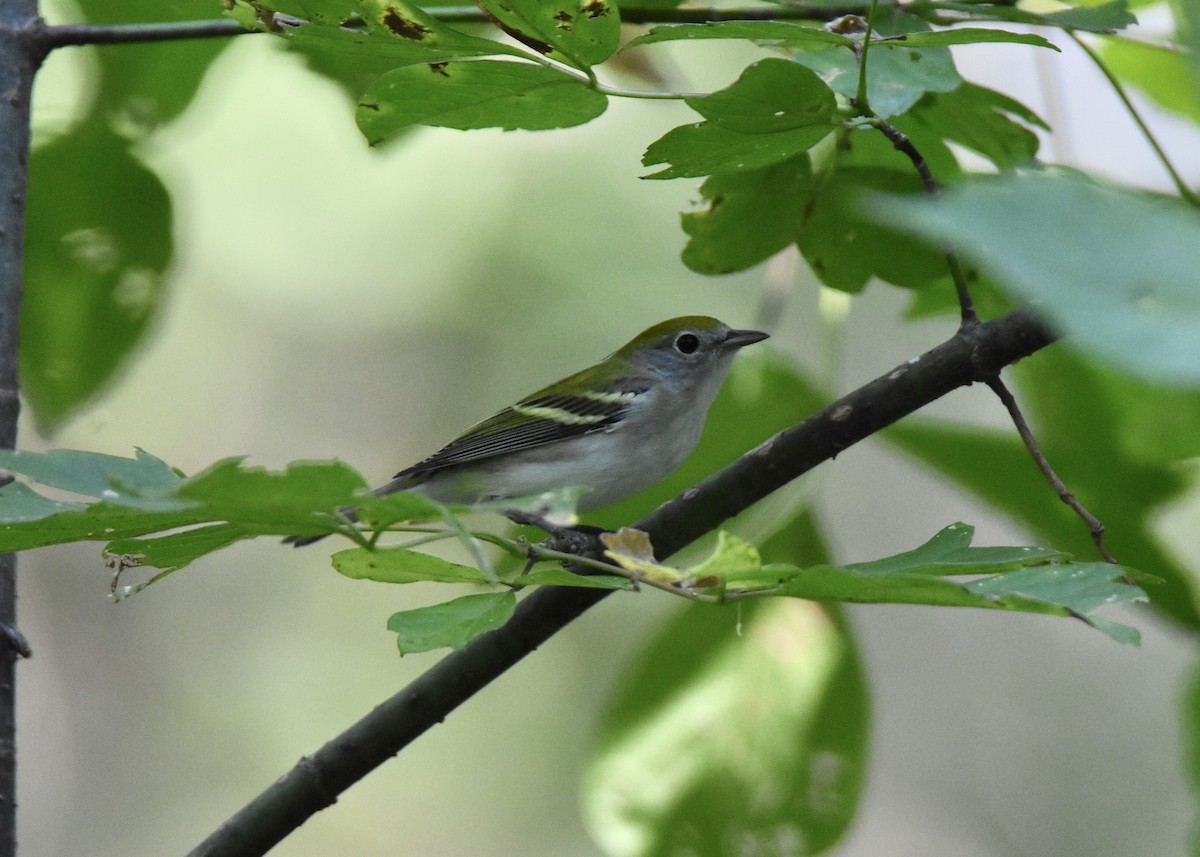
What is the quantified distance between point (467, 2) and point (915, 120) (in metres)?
0.65

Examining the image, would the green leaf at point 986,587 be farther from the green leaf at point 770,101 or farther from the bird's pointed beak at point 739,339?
the bird's pointed beak at point 739,339

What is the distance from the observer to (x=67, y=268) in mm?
1709

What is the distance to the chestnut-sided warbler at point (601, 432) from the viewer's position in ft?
Result: 9.70

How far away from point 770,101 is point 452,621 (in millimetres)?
556

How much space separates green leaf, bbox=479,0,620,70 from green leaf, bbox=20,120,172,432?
0.85 meters

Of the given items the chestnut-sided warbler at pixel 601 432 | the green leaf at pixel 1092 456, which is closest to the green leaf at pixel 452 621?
the green leaf at pixel 1092 456

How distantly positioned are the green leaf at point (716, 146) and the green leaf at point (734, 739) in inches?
30.7

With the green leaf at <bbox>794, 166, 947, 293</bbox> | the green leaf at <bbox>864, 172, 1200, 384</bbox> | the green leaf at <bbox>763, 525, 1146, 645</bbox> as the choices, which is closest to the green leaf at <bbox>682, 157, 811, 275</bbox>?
the green leaf at <bbox>794, 166, 947, 293</bbox>

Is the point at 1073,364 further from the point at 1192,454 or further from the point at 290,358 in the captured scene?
the point at 290,358

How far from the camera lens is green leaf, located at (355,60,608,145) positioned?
3.58 ft

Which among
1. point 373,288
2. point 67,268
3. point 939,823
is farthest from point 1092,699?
point 67,268

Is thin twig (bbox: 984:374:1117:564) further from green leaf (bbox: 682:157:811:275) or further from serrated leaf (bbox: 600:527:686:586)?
serrated leaf (bbox: 600:527:686:586)

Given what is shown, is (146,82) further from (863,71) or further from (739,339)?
(739,339)

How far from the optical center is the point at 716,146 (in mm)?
1112
